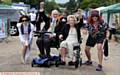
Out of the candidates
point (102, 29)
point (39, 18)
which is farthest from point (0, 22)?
point (102, 29)

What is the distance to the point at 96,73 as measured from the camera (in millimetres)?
10781

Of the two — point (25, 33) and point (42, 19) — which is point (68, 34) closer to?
point (25, 33)

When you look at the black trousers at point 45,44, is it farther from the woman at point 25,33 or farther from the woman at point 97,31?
the woman at point 97,31

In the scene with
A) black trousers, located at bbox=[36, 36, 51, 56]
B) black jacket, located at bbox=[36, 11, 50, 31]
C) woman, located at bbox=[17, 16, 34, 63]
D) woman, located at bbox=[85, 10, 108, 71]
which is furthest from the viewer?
black jacket, located at bbox=[36, 11, 50, 31]

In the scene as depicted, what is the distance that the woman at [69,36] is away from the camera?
11.4 m

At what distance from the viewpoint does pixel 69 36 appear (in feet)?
38.0

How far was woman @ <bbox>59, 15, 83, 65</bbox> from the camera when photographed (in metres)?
11.4

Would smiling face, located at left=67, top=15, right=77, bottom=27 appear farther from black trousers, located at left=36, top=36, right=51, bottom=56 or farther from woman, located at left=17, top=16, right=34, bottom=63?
woman, located at left=17, top=16, right=34, bottom=63

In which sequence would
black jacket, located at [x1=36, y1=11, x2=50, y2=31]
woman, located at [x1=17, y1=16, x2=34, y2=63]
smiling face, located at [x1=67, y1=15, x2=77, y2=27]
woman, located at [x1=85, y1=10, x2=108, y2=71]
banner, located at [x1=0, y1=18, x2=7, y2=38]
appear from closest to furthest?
woman, located at [x1=85, y1=10, x2=108, y2=71]
smiling face, located at [x1=67, y1=15, x2=77, y2=27]
woman, located at [x1=17, y1=16, x2=34, y2=63]
black jacket, located at [x1=36, y1=11, x2=50, y2=31]
banner, located at [x1=0, y1=18, x2=7, y2=38]

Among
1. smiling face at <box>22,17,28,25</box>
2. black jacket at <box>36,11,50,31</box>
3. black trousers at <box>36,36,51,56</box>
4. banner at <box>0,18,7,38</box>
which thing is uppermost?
smiling face at <box>22,17,28,25</box>

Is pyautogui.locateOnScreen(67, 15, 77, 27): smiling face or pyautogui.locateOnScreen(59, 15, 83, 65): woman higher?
pyautogui.locateOnScreen(67, 15, 77, 27): smiling face

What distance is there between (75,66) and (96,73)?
0.91m

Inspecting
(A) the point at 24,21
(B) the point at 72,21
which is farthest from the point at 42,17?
(B) the point at 72,21

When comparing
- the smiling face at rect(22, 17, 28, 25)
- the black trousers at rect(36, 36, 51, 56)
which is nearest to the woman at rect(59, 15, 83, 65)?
the black trousers at rect(36, 36, 51, 56)
